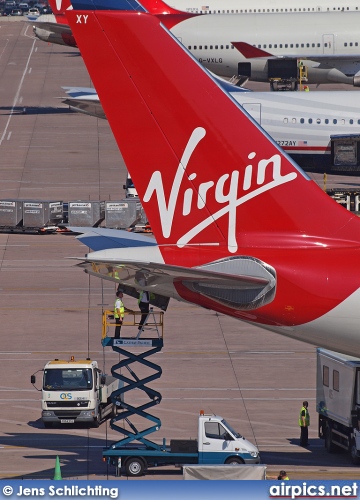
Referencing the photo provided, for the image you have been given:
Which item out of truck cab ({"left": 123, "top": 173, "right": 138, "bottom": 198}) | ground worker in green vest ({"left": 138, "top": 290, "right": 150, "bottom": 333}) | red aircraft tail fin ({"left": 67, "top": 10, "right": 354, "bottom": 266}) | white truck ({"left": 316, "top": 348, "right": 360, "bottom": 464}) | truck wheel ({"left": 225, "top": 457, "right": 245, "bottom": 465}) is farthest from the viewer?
truck cab ({"left": 123, "top": 173, "right": 138, "bottom": 198})

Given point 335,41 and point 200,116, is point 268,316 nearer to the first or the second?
point 200,116

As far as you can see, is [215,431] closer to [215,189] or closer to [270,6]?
[215,189]

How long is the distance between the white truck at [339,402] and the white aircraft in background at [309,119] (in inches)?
Result: 1409

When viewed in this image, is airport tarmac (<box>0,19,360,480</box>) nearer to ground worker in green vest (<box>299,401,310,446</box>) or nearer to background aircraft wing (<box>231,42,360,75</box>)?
ground worker in green vest (<box>299,401,310,446</box>)

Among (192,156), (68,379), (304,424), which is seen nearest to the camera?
(192,156)

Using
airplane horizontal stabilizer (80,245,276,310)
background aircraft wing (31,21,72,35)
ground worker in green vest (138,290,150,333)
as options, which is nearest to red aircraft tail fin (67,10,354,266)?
airplane horizontal stabilizer (80,245,276,310)

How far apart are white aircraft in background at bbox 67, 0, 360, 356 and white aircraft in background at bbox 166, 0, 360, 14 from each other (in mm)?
108242

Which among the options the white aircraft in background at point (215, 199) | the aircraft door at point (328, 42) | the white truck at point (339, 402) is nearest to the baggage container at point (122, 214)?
the white truck at point (339, 402)

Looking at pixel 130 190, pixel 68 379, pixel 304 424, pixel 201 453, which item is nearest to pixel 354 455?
pixel 304 424

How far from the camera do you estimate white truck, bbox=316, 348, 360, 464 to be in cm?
3484

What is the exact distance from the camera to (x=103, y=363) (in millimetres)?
45031

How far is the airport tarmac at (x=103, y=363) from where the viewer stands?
1400 inches

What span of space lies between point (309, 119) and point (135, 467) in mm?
40845

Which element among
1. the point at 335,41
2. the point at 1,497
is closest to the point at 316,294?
the point at 1,497
